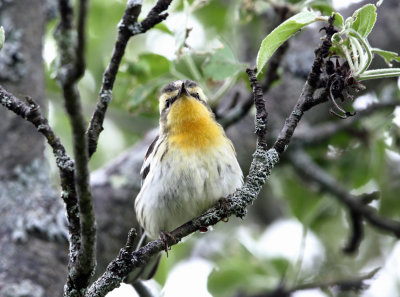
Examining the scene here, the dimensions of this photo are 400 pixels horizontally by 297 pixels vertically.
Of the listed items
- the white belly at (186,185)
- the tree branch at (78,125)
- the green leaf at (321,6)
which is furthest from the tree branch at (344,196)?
the tree branch at (78,125)

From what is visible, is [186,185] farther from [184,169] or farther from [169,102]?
[169,102]

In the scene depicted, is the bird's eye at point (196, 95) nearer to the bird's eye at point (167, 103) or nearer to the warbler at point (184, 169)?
the warbler at point (184, 169)

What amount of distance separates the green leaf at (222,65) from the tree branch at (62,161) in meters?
1.84

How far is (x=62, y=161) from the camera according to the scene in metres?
2.31

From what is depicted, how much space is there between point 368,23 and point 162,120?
2455 mm

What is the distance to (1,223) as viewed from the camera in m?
4.16

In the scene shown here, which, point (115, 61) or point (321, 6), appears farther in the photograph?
point (321, 6)

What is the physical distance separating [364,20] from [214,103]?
2291 millimetres

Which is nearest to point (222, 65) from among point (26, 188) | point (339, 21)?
point (339, 21)

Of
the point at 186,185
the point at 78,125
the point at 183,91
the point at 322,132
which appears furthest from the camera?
the point at 322,132

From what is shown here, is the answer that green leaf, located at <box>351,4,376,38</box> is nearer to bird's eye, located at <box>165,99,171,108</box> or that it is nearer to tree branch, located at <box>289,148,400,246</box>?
bird's eye, located at <box>165,99,171,108</box>

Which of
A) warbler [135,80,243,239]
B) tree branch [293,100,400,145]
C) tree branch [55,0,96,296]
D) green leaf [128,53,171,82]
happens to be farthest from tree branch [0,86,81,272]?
tree branch [293,100,400,145]

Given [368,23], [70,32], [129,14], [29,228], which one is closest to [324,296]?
[29,228]

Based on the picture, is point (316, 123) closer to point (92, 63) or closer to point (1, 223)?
point (92, 63)
